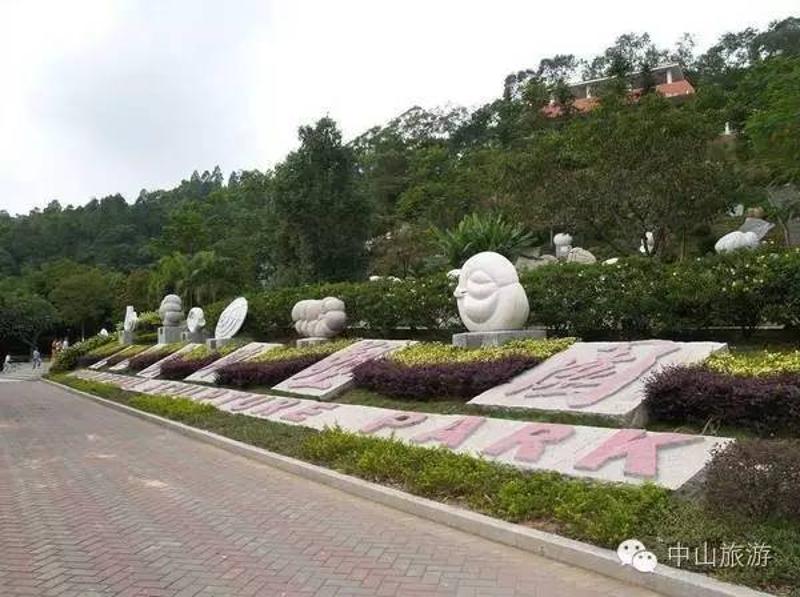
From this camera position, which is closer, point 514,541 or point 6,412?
point 514,541

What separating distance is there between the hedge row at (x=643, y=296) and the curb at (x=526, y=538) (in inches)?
246

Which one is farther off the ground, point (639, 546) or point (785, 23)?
point (785, 23)

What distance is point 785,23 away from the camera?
5194 cm

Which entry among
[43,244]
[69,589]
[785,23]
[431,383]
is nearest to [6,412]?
[431,383]

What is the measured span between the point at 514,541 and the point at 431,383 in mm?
5497

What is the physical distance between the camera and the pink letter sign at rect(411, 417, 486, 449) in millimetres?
7746

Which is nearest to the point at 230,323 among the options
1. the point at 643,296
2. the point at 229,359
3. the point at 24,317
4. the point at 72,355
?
the point at 229,359

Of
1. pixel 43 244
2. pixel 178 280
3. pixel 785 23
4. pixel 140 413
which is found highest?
pixel 785 23

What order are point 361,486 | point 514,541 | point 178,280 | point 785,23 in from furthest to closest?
point 785,23 < point 178,280 < point 361,486 < point 514,541

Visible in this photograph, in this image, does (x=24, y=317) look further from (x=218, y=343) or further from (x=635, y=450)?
(x=635, y=450)

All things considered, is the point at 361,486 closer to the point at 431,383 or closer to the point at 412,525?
the point at 412,525

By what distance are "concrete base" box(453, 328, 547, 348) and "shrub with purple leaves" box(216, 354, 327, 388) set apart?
399 cm

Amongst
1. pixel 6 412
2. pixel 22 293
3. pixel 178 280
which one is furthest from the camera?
pixel 22 293

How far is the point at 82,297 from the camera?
186 feet
